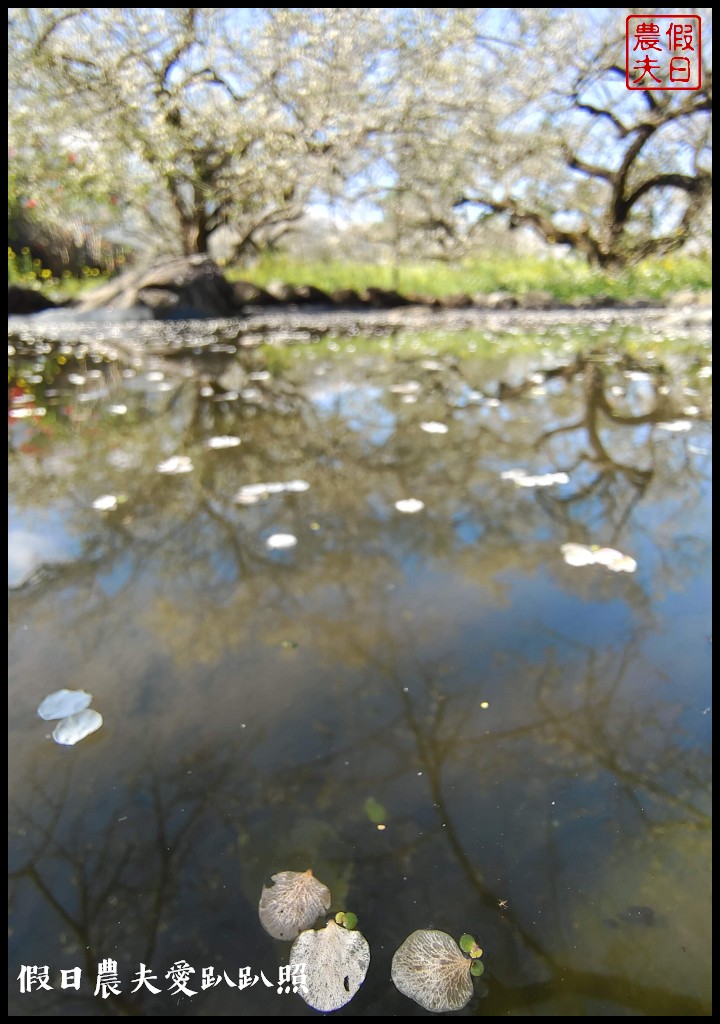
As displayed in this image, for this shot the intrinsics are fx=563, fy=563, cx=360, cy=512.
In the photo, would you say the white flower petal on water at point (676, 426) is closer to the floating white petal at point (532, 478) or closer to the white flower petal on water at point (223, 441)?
the floating white petal at point (532, 478)

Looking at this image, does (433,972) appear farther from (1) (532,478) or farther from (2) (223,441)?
(2) (223,441)

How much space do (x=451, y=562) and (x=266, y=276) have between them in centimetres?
1478

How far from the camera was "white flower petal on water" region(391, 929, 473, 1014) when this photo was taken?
0.79 metres

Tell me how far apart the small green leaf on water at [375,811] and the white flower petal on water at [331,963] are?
182 millimetres

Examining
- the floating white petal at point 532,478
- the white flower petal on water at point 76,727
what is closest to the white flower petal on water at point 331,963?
the white flower petal on water at point 76,727

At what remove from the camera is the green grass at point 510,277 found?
1320 cm

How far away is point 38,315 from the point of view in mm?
10250

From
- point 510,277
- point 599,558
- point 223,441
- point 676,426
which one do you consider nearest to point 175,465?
point 223,441

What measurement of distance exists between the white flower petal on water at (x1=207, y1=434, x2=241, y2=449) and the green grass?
37.8 feet

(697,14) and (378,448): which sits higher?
(697,14)

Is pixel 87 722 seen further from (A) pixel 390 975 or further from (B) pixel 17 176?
(B) pixel 17 176

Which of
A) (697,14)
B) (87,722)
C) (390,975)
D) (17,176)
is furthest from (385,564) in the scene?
(17,176)

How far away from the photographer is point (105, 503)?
232 cm

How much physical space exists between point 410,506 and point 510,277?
14.5 meters
